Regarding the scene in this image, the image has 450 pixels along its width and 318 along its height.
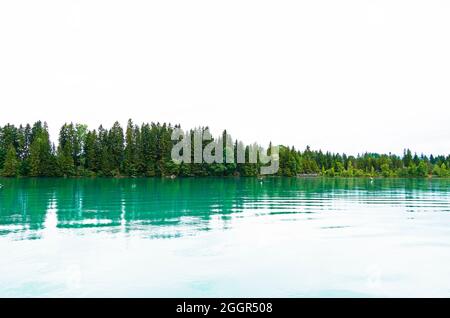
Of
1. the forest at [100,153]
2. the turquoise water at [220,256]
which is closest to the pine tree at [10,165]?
the forest at [100,153]

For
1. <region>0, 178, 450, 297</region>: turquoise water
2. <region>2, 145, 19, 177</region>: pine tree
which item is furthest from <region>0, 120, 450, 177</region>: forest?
<region>0, 178, 450, 297</region>: turquoise water

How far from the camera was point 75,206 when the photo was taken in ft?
124

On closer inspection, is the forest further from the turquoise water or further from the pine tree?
the turquoise water

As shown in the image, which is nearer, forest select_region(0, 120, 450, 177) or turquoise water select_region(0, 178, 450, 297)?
turquoise water select_region(0, 178, 450, 297)

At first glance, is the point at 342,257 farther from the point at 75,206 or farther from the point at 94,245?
the point at 75,206

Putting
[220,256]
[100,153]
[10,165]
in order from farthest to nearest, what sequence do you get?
[100,153] → [10,165] → [220,256]

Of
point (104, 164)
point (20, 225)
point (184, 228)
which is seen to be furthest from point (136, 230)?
point (104, 164)

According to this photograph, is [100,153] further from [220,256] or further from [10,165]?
[220,256]

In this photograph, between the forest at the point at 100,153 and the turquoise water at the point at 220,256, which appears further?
the forest at the point at 100,153

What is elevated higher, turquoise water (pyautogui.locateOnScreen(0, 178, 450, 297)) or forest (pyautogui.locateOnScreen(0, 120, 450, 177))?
forest (pyautogui.locateOnScreen(0, 120, 450, 177))

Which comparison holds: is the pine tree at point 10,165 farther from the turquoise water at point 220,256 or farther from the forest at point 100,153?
the turquoise water at point 220,256

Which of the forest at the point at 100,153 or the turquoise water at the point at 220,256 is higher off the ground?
the forest at the point at 100,153

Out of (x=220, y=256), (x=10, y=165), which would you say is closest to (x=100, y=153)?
(x=10, y=165)

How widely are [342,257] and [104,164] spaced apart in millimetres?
124940
